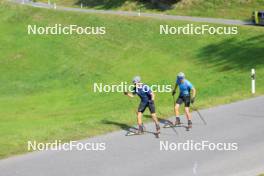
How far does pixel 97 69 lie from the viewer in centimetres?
3944

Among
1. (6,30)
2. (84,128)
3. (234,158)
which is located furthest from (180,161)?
(6,30)

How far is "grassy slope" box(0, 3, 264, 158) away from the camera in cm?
2036

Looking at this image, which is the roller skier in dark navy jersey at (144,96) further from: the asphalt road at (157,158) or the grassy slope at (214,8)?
the grassy slope at (214,8)

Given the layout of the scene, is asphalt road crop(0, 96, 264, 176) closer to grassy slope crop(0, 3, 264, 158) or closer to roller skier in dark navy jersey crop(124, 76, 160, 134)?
roller skier in dark navy jersey crop(124, 76, 160, 134)

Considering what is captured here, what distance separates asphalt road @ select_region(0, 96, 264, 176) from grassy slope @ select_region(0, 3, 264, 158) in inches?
44.5

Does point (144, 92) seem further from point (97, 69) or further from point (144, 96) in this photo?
point (97, 69)

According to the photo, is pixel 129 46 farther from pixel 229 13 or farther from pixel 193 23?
pixel 229 13

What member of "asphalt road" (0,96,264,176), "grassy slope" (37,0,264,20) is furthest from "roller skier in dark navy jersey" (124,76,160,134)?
"grassy slope" (37,0,264,20)

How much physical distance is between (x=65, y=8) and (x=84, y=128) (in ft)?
160

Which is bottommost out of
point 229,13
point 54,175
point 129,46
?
point 54,175

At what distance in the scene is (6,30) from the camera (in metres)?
55.2

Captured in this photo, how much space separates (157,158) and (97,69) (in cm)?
2651

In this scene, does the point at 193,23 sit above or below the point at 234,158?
above

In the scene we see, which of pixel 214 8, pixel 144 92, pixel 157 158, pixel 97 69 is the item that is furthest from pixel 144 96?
pixel 214 8
